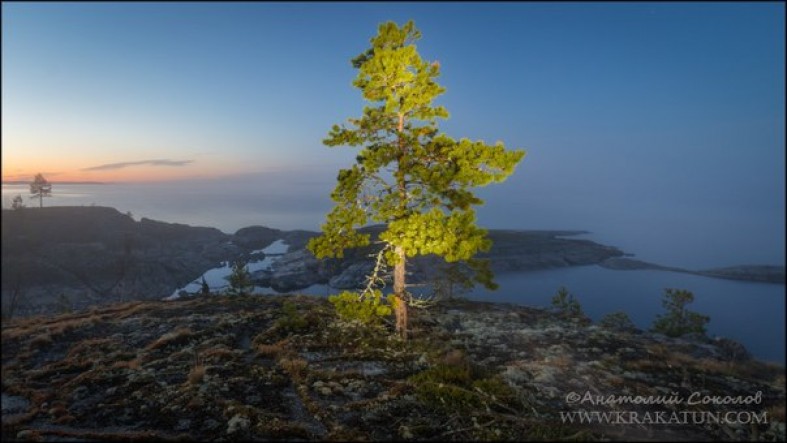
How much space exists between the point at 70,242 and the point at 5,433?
217675mm

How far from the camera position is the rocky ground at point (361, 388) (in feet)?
34.4

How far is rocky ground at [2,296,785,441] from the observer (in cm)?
1048

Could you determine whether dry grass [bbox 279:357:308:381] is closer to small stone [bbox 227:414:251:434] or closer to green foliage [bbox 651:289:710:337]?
small stone [bbox 227:414:251:434]

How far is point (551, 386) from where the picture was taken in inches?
538

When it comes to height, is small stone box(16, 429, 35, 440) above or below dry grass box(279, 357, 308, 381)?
above

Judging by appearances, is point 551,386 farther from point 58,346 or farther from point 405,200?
point 58,346

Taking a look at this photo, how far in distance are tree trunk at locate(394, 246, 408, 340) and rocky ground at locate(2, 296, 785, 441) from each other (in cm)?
73

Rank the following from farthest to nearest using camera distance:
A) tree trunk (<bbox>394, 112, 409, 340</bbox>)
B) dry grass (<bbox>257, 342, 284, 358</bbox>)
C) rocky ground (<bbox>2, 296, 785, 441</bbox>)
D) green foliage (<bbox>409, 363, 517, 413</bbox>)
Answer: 1. dry grass (<bbox>257, 342, 284, 358</bbox>)
2. tree trunk (<bbox>394, 112, 409, 340</bbox>)
3. green foliage (<bbox>409, 363, 517, 413</bbox>)
4. rocky ground (<bbox>2, 296, 785, 441</bbox>)

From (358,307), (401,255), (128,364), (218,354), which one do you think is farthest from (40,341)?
(401,255)

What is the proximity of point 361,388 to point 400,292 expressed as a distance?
5.58 metres

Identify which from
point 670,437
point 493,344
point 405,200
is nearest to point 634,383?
point 670,437

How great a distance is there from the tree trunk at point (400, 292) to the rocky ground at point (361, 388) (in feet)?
2.38

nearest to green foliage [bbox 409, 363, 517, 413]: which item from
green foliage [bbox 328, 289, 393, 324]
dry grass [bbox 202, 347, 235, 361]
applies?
green foliage [bbox 328, 289, 393, 324]

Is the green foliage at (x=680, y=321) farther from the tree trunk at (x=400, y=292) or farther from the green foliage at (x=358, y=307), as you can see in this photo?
the green foliage at (x=358, y=307)
